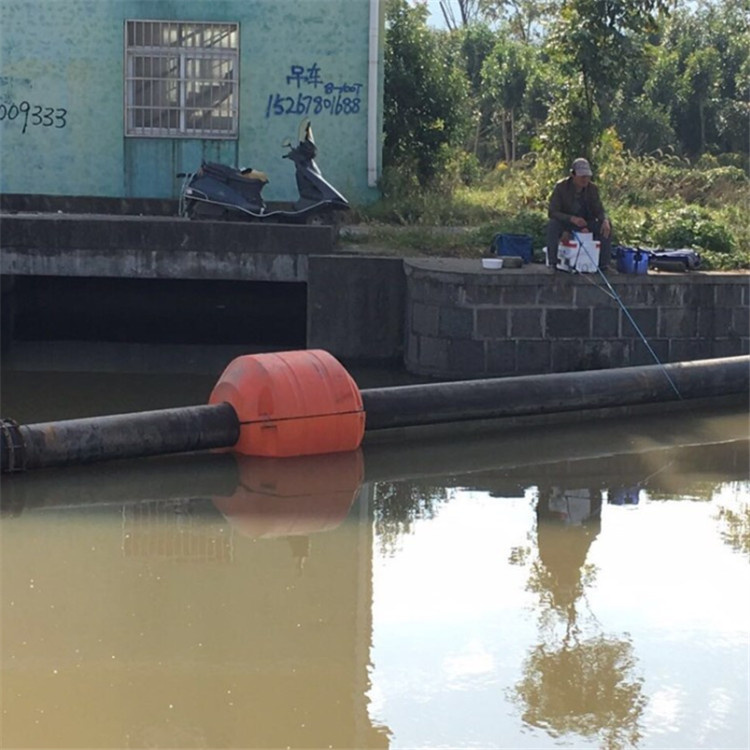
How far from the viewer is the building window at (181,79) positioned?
53.0ft

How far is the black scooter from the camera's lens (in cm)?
1325

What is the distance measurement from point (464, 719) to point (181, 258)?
26.0ft

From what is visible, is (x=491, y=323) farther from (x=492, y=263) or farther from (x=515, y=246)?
(x=515, y=246)

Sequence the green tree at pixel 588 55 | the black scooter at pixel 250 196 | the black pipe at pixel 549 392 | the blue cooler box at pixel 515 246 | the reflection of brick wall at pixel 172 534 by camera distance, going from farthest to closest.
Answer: the green tree at pixel 588 55, the black scooter at pixel 250 196, the blue cooler box at pixel 515 246, the black pipe at pixel 549 392, the reflection of brick wall at pixel 172 534

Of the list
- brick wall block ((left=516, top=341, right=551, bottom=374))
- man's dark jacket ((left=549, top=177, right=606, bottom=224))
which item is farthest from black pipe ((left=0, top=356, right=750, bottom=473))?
man's dark jacket ((left=549, top=177, right=606, bottom=224))

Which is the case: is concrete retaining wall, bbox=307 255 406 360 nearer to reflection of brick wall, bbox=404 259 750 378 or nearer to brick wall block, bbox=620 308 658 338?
reflection of brick wall, bbox=404 259 750 378

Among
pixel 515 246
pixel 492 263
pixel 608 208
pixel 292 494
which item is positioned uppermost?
pixel 608 208

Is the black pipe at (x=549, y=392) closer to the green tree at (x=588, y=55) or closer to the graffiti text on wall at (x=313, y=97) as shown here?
the green tree at (x=588, y=55)

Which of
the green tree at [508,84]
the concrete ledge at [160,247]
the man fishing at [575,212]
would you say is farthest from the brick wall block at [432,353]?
the green tree at [508,84]

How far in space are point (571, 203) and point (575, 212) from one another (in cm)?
10

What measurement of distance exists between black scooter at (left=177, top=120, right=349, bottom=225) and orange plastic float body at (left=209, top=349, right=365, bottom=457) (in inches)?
155

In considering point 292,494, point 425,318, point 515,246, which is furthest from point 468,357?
point 292,494

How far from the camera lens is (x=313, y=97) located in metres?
16.3

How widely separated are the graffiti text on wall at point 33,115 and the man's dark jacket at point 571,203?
22.2 ft
